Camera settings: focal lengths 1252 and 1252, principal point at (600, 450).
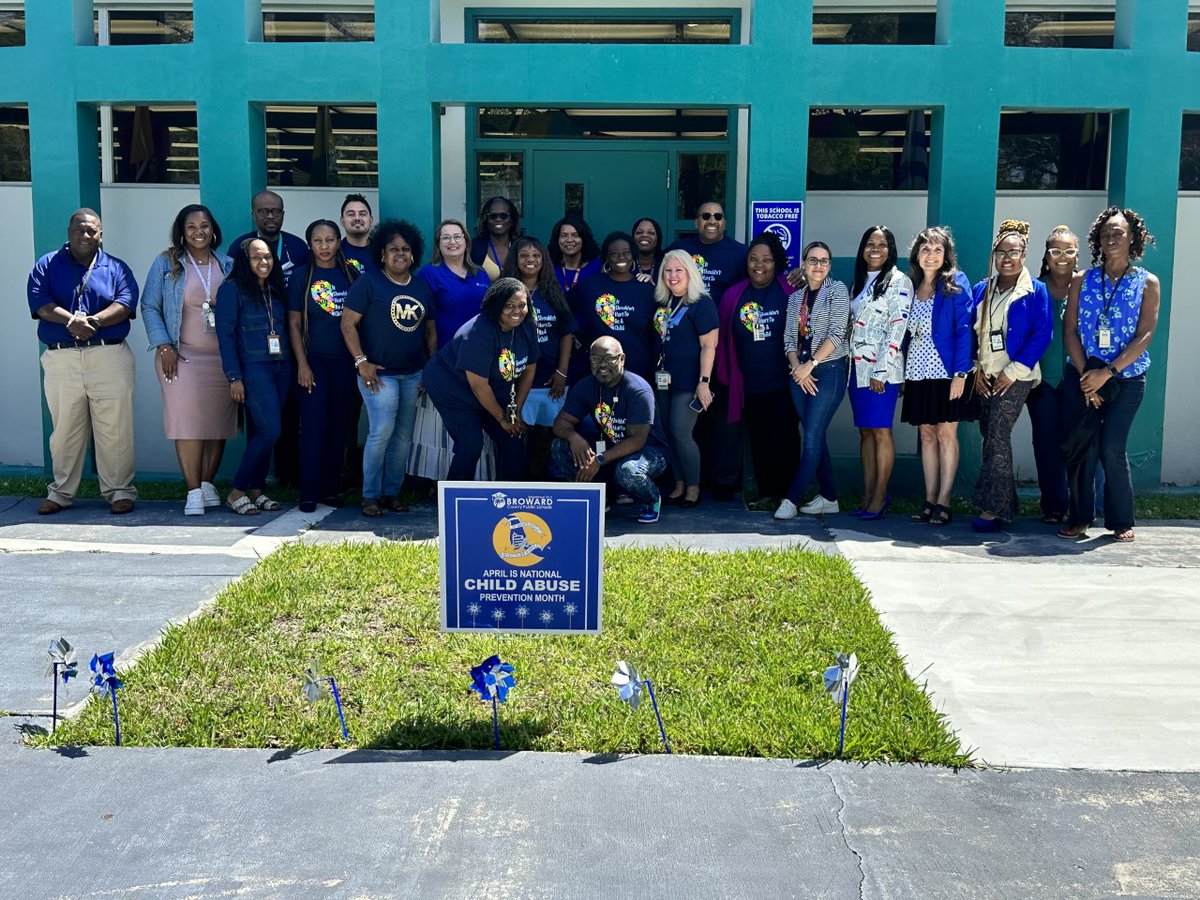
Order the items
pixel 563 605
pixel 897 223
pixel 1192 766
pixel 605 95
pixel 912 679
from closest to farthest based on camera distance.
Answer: pixel 1192 766 → pixel 563 605 → pixel 912 679 → pixel 605 95 → pixel 897 223

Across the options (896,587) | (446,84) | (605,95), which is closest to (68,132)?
(446,84)

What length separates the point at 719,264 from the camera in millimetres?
8297

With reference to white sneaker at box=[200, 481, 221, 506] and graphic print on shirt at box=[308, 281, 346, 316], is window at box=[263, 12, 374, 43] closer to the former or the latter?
Answer: graphic print on shirt at box=[308, 281, 346, 316]

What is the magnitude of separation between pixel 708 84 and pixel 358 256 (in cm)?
257

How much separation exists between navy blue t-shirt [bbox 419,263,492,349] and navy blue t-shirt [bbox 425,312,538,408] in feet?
1.37

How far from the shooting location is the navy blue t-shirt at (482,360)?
24.1ft

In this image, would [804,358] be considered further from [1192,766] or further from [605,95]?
[1192,766]

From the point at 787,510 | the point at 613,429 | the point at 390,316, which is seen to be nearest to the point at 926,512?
the point at 787,510

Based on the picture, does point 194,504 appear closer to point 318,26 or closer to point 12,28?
point 318,26

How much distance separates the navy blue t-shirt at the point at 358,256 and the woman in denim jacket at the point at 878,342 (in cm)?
307

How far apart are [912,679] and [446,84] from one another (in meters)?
5.25

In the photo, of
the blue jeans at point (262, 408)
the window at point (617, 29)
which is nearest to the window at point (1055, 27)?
the window at point (617, 29)

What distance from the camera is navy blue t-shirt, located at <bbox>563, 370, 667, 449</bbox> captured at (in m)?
7.48

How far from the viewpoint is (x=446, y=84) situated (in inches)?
330
